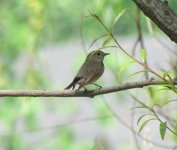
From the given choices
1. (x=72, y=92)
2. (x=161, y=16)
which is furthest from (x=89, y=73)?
(x=161, y=16)

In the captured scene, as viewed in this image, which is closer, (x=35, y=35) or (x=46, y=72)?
(x=35, y=35)

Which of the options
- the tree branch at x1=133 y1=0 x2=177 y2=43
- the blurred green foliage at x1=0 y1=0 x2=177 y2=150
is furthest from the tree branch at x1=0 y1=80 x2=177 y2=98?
the blurred green foliage at x1=0 y1=0 x2=177 y2=150

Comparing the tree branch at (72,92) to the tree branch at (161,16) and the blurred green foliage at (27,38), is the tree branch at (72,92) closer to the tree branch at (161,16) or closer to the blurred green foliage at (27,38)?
the tree branch at (161,16)

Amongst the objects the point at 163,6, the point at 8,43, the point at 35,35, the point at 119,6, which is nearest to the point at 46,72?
the point at 8,43

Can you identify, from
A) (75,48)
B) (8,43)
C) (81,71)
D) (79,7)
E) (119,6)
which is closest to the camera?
(81,71)

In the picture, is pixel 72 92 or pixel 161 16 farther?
pixel 72 92

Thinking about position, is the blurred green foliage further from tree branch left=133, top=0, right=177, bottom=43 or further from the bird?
tree branch left=133, top=0, right=177, bottom=43

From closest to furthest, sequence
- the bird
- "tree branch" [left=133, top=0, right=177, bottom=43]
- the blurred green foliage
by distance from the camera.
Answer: "tree branch" [left=133, top=0, right=177, bottom=43] < the bird < the blurred green foliage

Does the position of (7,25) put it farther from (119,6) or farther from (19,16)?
(119,6)

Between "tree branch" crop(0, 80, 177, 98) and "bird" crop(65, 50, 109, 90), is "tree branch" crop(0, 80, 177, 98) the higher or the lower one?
the lower one

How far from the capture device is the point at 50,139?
160 inches

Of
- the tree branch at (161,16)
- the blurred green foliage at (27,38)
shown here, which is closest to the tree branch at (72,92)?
the tree branch at (161,16)

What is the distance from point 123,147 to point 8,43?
0.94m

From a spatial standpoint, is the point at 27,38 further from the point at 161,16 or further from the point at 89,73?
the point at 161,16
